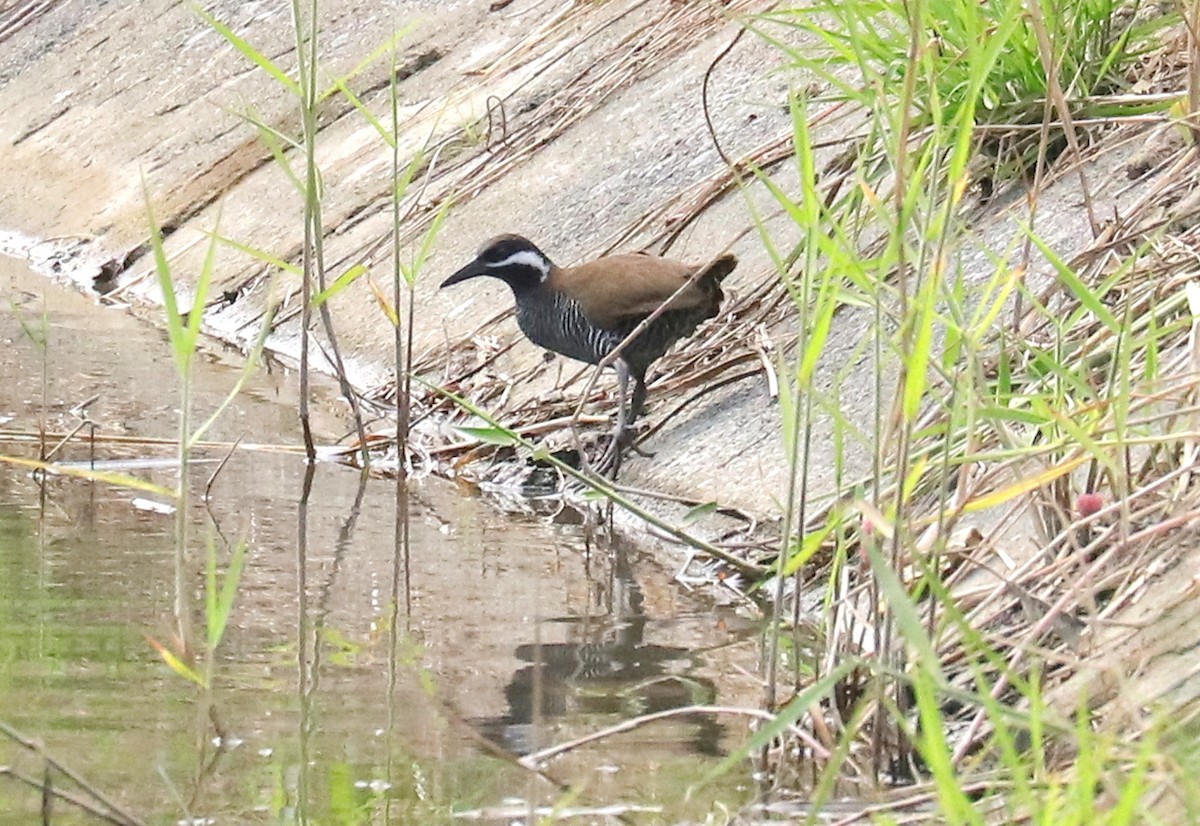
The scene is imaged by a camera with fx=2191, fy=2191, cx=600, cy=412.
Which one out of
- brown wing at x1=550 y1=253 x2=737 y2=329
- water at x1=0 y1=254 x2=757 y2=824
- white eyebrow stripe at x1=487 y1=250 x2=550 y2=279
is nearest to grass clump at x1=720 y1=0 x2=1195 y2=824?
water at x1=0 y1=254 x2=757 y2=824

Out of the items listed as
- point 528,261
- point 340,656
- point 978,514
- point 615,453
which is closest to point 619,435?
point 615,453

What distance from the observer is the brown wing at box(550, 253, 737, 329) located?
18.8 ft

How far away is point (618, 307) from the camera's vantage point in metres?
5.91

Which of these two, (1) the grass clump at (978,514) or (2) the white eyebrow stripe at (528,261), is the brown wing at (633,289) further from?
(1) the grass clump at (978,514)

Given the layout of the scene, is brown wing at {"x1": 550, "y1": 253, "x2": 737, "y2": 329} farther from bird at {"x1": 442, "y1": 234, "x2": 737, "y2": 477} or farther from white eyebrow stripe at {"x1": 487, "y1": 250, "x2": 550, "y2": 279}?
white eyebrow stripe at {"x1": 487, "y1": 250, "x2": 550, "y2": 279}

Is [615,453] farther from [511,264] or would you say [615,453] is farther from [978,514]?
[978,514]

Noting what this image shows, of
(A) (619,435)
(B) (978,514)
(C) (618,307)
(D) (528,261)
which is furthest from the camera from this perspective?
(D) (528,261)

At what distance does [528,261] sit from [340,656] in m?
2.63

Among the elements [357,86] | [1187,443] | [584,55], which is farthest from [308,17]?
[1187,443]

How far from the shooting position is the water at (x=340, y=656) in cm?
323

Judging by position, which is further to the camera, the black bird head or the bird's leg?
the black bird head

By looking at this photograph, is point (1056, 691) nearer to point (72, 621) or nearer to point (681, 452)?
point (72, 621)

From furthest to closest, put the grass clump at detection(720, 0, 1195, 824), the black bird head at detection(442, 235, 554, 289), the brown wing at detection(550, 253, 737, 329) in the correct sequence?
the black bird head at detection(442, 235, 554, 289) < the brown wing at detection(550, 253, 737, 329) < the grass clump at detection(720, 0, 1195, 824)

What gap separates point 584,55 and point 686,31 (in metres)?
0.51
